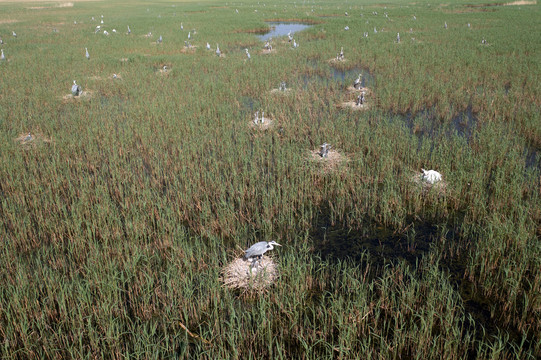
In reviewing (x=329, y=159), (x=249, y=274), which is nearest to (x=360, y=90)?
(x=329, y=159)

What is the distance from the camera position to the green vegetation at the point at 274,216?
3.62m

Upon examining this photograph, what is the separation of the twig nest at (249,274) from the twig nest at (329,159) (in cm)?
314

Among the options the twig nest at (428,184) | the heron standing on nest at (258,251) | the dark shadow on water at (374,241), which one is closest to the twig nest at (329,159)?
the twig nest at (428,184)

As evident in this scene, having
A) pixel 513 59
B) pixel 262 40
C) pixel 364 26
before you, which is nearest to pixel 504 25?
pixel 364 26

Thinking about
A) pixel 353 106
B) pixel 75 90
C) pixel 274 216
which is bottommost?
pixel 274 216

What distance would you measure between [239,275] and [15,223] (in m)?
3.86

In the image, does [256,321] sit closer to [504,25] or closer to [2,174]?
[2,174]

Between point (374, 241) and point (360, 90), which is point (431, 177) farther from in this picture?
point (360, 90)

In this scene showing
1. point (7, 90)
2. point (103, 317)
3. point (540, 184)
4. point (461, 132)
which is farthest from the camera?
point (7, 90)

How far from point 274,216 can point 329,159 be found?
229cm

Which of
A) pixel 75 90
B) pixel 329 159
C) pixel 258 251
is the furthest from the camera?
pixel 75 90

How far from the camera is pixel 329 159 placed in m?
7.45

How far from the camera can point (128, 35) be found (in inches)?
969

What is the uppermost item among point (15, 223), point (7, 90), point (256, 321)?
point (7, 90)
